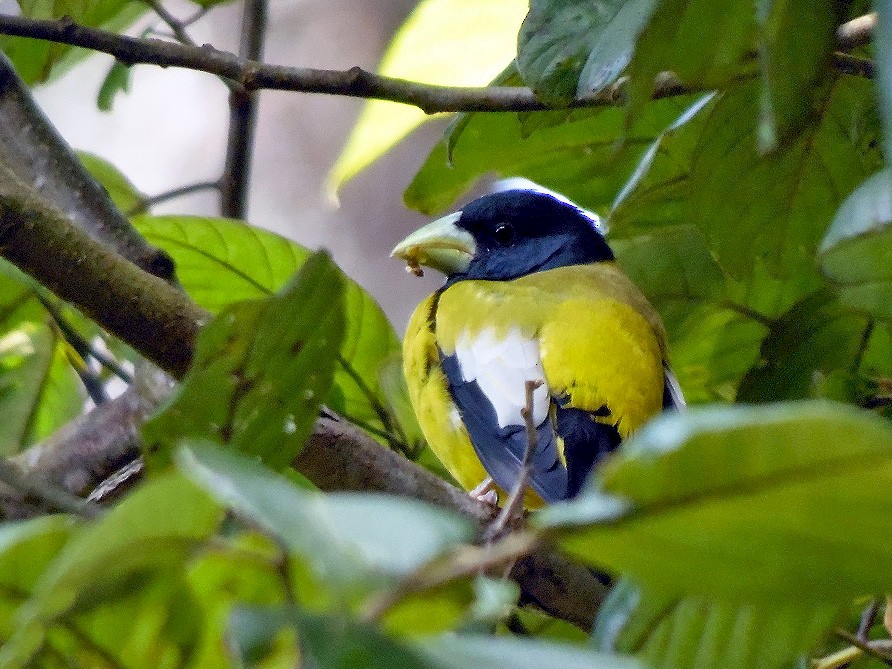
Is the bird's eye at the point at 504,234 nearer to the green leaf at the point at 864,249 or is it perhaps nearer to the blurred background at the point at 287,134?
the green leaf at the point at 864,249

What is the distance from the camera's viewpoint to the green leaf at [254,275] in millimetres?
1398

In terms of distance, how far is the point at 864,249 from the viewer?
60 centimetres

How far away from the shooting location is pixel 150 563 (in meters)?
0.45

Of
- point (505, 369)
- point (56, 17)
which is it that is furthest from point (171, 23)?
point (505, 369)

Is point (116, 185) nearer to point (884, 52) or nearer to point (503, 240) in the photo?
point (503, 240)

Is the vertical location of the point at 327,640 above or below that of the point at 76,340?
below

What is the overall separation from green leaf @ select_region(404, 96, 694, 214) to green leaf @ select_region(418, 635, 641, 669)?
0.88 metres

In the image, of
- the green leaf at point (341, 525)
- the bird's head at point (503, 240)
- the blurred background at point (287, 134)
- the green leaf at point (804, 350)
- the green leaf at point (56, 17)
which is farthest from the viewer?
the blurred background at point (287, 134)

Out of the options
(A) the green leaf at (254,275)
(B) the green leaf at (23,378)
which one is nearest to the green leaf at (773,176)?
(A) the green leaf at (254,275)

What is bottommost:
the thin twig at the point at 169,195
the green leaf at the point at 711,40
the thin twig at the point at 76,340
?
the thin twig at the point at 76,340

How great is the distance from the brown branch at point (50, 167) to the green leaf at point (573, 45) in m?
0.46

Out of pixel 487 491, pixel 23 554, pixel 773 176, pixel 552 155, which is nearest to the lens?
pixel 23 554

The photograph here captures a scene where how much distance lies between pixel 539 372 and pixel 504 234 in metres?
0.66

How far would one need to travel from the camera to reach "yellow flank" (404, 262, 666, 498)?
1.44 metres
